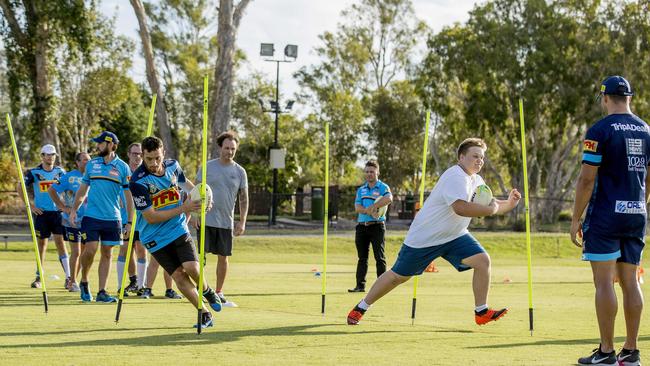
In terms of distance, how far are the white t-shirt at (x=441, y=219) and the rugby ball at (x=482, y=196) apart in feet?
0.17

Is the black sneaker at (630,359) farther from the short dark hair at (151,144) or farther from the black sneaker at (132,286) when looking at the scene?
the black sneaker at (132,286)

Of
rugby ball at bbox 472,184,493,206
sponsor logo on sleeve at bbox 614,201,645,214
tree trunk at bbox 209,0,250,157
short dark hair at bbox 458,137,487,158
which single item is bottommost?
rugby ball at bbox 472,184,493,206

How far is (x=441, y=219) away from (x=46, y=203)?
9.53 meters

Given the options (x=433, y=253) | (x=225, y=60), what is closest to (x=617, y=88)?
(x=433, y=253)

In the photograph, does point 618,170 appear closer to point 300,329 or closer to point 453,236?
point 453,236

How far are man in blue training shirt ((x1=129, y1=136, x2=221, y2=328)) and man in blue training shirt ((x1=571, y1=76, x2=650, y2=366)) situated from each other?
4.18 m

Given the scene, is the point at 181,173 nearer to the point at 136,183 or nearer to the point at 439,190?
the point at 136,183

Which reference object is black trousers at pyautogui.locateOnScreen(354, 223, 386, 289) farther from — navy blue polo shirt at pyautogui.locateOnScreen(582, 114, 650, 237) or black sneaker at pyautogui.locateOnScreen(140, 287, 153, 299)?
navy blue polo shirt at pyautogui.locateOnScreen(582, 114, 650, 237)

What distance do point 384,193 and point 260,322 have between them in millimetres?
6615

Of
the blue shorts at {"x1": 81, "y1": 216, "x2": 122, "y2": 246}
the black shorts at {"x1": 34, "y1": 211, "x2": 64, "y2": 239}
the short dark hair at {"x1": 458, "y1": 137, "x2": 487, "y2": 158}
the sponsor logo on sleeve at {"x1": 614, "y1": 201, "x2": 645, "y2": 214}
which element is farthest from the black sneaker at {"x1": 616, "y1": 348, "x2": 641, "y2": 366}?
the black shorts at {"x1": 34, "y1": 211, "x2": 64, "y2": 239}

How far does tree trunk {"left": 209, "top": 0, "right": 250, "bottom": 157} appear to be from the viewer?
3569 cm

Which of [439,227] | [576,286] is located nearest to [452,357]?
[439,227]

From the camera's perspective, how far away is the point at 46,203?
18.0 meters

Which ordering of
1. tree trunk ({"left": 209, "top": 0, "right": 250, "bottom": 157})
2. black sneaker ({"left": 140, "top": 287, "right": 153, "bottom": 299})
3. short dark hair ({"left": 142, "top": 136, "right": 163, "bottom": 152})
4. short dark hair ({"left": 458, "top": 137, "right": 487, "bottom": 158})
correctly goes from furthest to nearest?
tree trunk ({"left": 209, "top": 0, "right": 250, "bottom": 157}) → black sneaker ({"left": 140, "top": 287, "right": 153, "bottom": 299}) → short dark hair ({"left": 458, "top": 137, "right": 487, "bottom": 158}) → short dark hair ({"left": 142, "top": 136, "right": 163, "bottom": 152})
